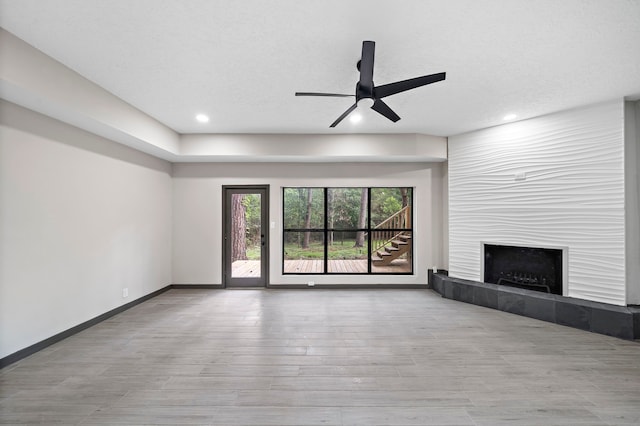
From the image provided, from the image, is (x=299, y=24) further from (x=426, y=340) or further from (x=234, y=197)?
(x=234, y=197)

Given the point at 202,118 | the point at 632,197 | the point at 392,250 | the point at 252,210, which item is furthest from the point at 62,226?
Answer: the point at 632,197

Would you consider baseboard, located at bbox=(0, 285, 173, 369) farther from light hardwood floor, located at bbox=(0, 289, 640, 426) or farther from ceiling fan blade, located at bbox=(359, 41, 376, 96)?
ceiling fan blade, located at bbox=(359, 41, 376, 96)

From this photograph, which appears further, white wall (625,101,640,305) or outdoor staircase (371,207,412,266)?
outdoor staircase (371,207,412,266)

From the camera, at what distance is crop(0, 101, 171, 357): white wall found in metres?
2.61

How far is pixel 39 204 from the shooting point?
9.38 ft

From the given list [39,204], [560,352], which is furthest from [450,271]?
[39,204]

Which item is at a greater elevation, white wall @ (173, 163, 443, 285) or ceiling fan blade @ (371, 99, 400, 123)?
ceiling fan blade @ (371, 99, 400, 123)

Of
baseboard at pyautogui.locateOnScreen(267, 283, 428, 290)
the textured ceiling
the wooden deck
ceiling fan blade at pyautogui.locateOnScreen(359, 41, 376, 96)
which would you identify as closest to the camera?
the textured ceiling

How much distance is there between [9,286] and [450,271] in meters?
5.85

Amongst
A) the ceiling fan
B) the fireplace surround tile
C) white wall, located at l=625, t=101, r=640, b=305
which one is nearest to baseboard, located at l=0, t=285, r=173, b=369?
the ceiling fan

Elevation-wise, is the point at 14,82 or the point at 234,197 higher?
the point at 14,82

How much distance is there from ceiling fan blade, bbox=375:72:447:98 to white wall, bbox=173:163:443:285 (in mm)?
2976

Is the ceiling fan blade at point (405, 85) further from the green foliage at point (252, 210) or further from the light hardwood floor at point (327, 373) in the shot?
the green foliage at point (252, 210)

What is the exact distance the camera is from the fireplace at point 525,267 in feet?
13.0
